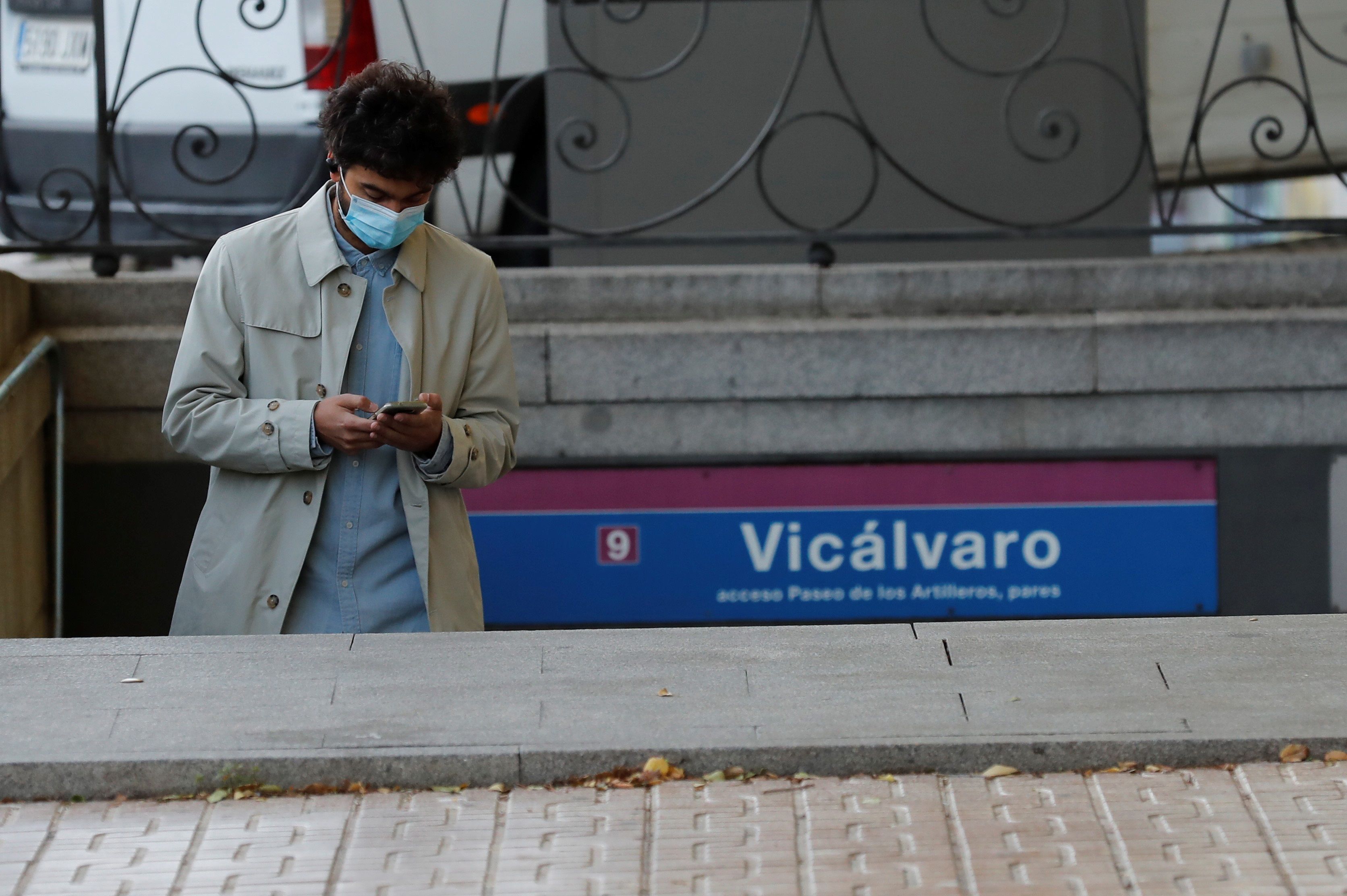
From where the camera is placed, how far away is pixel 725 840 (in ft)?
7.92

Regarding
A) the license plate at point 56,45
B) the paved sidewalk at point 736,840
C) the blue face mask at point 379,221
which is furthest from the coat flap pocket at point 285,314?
the license plate at point 56,45

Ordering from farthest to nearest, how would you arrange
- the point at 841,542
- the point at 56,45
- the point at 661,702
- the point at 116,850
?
the point at 56,45 → the point at 841,542 → the point at 661,702 → the point at 116,850

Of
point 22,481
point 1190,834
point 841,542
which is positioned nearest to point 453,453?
point 1190,834

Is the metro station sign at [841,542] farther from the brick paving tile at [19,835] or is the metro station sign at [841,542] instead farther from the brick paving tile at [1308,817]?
the brick paving tile at [19,835]

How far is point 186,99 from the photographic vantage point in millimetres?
5984

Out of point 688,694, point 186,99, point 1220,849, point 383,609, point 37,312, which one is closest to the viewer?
point 1220,849

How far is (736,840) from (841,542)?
2.44m

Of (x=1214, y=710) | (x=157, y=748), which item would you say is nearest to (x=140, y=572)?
(x=157, y=748)

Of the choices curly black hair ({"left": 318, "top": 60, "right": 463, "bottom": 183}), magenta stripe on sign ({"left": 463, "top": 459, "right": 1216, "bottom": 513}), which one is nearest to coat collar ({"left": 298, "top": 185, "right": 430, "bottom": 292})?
curly black hair ({"left": 318, "top": 60, "right": 463, "bottom": 183})

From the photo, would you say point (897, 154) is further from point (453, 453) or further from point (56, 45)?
point (56, 45)

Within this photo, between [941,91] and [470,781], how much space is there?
3362mm

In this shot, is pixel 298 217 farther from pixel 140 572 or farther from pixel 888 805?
pixel 140 572

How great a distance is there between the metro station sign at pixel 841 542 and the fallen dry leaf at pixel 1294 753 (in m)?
2.12

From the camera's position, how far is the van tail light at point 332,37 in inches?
218
